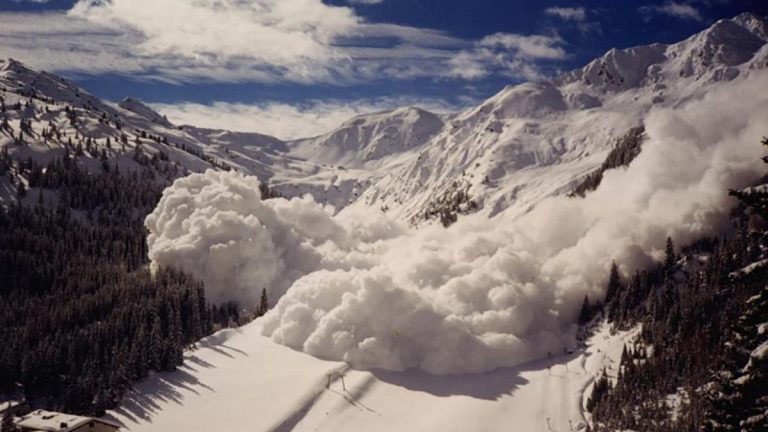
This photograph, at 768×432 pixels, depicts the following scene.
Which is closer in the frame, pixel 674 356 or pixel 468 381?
pixel 674 356

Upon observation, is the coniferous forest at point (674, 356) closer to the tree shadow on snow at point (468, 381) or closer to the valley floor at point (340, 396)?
the valley floor at point (340, 396)

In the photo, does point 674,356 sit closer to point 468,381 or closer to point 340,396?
point 468,381

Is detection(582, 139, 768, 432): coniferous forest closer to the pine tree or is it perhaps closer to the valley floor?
the valley floor

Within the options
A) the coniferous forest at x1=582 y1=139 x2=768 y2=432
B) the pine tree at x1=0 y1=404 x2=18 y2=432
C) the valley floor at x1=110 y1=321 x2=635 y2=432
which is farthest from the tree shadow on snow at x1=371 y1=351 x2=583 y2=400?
the pine tree at x1=0 y1=404 x2=18 y2=432

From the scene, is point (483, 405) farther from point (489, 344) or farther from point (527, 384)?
point (489, 344)

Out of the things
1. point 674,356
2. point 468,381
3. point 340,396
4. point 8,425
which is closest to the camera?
point 8,425

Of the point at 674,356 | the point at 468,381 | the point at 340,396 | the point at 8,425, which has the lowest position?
the point at 340,396

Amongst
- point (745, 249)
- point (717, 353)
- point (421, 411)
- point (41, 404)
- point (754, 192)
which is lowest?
point (41, 404)

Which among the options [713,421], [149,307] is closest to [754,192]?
[713,421]

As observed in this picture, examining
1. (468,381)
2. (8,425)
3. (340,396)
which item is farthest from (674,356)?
(8,425)
